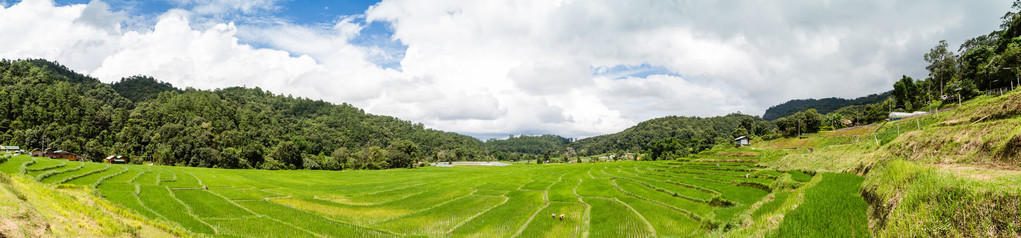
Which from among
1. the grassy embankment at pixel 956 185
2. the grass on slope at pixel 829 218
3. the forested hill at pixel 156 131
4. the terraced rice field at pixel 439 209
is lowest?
the terraced rice field at pixel 439 209

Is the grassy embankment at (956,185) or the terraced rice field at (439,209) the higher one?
the grassy embankment at (956,185)

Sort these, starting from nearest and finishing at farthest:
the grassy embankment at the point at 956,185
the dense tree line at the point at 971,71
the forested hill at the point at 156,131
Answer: the grassy embankment at the point at 956,185 < the dense tree line at the point at 971,71 < the forested hill at the point at 156,131

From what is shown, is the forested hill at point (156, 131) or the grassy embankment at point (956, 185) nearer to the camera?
the grassy embankment at point (956, 185)

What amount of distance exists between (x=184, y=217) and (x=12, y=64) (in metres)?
171

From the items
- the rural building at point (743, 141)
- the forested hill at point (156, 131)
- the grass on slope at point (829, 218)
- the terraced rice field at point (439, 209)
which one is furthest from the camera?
the rural building at point (743, 141)

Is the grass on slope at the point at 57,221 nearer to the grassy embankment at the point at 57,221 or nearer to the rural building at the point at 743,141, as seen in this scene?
the grassy embankment at the point at 57,221

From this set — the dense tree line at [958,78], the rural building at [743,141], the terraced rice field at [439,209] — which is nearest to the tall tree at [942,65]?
the dense tree line at [958,78]

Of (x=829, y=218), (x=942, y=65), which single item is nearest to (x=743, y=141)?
(x=942, y=65)

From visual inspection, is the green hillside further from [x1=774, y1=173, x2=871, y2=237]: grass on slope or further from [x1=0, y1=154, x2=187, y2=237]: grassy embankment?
[x1=0, y1=154, x2=187, y2=237]: grassy embankment

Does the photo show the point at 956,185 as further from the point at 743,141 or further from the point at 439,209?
the point at 743,141

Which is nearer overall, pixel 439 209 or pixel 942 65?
pixel 439 209

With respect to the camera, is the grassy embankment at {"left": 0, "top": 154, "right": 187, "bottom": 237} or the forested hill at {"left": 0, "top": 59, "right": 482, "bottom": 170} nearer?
the grassy embankment at {"left": 0, "top": 154, "right": 187, "bottom": 237}

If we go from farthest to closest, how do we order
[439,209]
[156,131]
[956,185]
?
[156,131], [439,209], [956,185]

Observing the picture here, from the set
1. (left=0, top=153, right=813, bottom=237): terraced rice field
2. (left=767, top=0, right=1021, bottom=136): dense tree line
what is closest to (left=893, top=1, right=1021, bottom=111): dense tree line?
(left=767, top=0, right=1021, bottom=136): dense tree line
